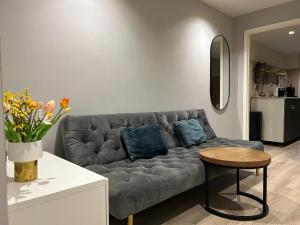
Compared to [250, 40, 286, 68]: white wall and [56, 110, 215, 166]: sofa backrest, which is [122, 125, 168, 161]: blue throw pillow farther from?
[250, 40, 286, 68]: white wall

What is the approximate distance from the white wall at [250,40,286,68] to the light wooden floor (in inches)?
122

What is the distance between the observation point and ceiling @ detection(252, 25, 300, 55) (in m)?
4.82

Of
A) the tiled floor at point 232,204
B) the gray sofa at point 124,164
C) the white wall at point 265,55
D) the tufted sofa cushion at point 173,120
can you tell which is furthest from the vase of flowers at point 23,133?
the white wall at point 265,55

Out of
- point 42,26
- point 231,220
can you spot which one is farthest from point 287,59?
point 42,26

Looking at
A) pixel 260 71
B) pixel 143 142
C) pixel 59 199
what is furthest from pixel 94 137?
pixel 260 71

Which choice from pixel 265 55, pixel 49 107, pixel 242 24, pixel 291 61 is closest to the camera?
pixel 49 107

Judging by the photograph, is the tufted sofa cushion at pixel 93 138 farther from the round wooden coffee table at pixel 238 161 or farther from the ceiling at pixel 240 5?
the ceiling at pixel 240 5

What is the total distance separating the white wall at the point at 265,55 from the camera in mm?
5508

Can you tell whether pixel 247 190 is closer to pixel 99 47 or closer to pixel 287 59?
pixel 99 47

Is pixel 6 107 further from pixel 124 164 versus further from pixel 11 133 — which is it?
pixel 124 164

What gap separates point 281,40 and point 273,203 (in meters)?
4.71

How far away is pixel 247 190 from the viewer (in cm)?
250

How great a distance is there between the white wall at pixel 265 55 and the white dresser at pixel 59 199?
211 inches

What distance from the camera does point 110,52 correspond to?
7.76ft
